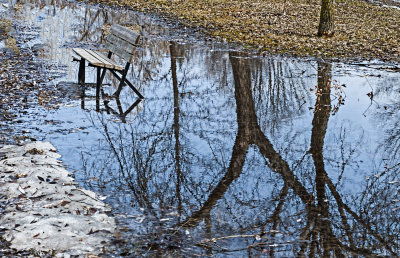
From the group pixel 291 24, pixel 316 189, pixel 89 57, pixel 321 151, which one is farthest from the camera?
pixel 291 24

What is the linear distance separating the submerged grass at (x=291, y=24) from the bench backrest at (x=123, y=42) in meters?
4.50

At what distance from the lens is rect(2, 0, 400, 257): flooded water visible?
14.3 feet

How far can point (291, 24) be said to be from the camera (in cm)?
1573

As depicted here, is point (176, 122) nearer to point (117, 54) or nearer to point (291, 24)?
point (117, 54)

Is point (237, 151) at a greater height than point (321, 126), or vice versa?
point (321, 126)

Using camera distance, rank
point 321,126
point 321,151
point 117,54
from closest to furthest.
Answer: point 321,151 → point 321,126 → point 117,54

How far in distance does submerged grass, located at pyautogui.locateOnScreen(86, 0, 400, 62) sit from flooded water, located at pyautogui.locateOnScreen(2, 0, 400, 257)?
1.42 meters

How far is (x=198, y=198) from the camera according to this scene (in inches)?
197

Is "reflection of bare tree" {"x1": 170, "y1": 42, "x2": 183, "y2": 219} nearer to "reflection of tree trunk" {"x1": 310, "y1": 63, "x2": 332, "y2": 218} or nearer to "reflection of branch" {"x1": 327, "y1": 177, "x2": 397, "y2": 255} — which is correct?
"reflection of tree trunk" {"x1": 310, "y1": 63, "x2": 332, "y2": 218}

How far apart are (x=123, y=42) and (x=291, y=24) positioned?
8.93 meters

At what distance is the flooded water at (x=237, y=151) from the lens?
4344 mm

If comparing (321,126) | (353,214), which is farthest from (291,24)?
(353,214)

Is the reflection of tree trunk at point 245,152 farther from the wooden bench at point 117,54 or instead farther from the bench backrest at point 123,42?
the bench backrest at point 123,42

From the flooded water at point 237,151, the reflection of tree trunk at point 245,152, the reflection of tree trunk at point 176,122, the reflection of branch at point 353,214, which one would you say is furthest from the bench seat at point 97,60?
the reflection of branch at point 353,214
